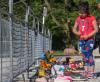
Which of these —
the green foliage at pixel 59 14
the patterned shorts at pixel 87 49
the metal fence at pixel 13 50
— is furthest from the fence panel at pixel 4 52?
the green foliage at pixel 59 14

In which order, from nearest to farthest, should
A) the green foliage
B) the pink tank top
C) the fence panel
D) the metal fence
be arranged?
the fence panel, the metal fence, the pink tank top, the green foliage

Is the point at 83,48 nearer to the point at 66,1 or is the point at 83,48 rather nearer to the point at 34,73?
the point at 34,73

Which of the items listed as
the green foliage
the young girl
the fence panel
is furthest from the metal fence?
the green foliage

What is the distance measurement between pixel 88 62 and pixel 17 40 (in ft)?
6.45

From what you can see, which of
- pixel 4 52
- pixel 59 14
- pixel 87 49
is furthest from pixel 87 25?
pixel 59 14

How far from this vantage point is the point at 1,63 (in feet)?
25.3

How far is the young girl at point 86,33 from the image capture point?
10.7 meters

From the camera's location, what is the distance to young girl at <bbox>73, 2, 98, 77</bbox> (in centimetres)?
1073

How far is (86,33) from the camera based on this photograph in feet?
35.5

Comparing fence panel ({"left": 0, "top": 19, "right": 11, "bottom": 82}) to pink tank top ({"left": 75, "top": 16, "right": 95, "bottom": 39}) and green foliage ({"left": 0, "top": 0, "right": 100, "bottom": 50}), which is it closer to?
pink tank top ({"left": 75, "top": 16, "right": 95, "bottom": 39})

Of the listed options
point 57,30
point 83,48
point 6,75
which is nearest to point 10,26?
point 6,75

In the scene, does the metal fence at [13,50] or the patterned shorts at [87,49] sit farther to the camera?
the patterned shorts at [87,49]

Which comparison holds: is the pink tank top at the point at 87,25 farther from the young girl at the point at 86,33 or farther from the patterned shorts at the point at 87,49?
the patterned shorts at the point at 87,49

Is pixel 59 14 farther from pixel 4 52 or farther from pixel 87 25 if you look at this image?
pixel 4 52
